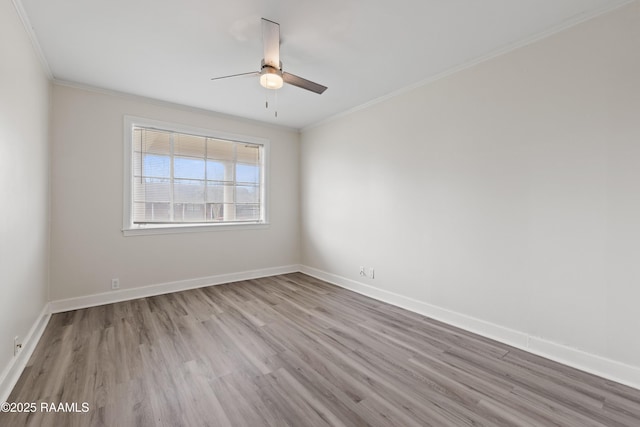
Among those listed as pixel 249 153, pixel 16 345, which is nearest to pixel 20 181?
pixel 16 345

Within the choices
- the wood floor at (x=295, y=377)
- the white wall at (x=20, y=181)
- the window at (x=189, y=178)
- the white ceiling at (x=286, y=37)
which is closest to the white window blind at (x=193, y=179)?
the window at (x=189, y=178)

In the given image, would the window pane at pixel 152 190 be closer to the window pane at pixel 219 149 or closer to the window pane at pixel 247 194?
the window pane at pixel 219 149

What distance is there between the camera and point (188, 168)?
13.6 feet

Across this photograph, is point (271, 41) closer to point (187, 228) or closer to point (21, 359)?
point (187, 228)

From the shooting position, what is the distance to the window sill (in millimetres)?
3656

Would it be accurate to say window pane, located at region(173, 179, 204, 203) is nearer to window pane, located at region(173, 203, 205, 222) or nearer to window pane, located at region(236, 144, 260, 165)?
window pane, located at region(173, 203, 205, 222)

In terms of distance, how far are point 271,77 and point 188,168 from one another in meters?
2.47

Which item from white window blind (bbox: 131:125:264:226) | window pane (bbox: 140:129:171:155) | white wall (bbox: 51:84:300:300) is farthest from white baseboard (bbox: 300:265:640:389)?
window pane (bbox: 140:129:171:155)

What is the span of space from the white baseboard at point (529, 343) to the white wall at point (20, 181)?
3.48m

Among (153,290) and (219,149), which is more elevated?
(219,149)

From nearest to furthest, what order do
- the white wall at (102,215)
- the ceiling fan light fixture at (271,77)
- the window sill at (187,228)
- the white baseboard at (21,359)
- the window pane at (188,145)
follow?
the white baseboard at (21,359)
the ceiling fan light fixture at (271,77)
the white wall at (102,215)
the window sill at (187,228)
the window pane at (188,145)

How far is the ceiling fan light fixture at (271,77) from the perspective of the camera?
226cm

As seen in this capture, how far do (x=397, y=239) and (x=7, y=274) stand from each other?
3481mm

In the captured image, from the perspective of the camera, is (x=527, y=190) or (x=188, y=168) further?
(x=188, y=168)
